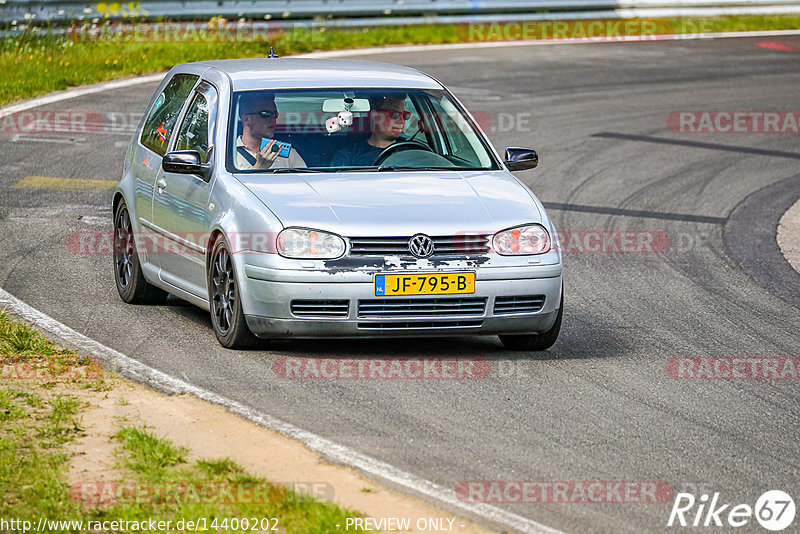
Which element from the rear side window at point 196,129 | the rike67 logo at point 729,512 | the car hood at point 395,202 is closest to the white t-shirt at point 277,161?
the car hood at point 395,202

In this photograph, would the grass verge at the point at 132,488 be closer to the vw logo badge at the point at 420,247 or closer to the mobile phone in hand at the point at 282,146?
the vw logo badge at the point at 420,247

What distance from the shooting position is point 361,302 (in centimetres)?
757

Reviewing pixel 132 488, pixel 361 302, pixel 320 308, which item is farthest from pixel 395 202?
pixel 132 488

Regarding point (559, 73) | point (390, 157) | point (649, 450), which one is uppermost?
point (390, 157)

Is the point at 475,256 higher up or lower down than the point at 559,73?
higher up

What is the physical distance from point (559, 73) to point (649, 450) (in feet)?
56.3

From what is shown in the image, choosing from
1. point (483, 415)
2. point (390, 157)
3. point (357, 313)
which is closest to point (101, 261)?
point (390, 157)

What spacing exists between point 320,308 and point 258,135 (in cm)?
150

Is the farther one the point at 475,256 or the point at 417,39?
the point at 417,39

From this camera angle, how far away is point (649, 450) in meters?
6.25

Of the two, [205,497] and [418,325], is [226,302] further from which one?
[205,497]

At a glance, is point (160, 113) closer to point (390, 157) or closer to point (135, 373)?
point (390, 157)

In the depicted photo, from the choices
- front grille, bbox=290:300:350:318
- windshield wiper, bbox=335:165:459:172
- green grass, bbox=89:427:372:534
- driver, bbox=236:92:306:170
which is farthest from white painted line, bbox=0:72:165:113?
green grass, bbox=89:427:372:534

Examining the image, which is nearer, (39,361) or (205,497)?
(205,497)
